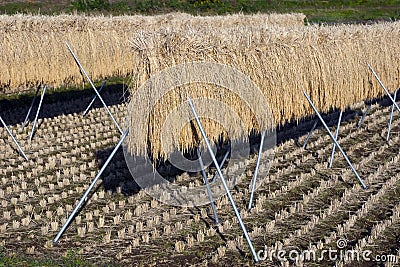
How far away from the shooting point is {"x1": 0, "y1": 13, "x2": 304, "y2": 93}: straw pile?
1430 cm

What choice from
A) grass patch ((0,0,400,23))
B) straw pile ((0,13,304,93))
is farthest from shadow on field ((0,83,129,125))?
grass patch ((0,0,400,23))

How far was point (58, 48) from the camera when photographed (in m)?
15.2

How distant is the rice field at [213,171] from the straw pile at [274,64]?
0.02 m

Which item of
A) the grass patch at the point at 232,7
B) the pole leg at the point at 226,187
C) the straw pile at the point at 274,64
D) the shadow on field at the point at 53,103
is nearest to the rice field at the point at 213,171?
the straw pile at the point at 274,64

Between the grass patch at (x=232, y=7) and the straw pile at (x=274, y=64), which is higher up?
the grass patch at (x=232, y=7)

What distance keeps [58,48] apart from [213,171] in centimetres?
542

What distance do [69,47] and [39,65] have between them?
896 millimetres

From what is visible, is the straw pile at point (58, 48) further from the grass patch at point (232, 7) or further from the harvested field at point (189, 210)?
the grass patch at point (232, 7)

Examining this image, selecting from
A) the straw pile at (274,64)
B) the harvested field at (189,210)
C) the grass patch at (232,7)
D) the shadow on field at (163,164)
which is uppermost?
the grass patch at (232,7)

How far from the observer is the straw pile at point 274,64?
356 inches

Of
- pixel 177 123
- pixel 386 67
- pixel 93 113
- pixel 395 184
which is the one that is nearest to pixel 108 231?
pixel 177 123

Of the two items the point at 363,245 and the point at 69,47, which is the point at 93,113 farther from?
the point at 363,245

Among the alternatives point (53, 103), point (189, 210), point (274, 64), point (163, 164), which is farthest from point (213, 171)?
point (53, 103)

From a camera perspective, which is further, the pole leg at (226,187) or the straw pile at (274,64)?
the straw pile at (274,64)
